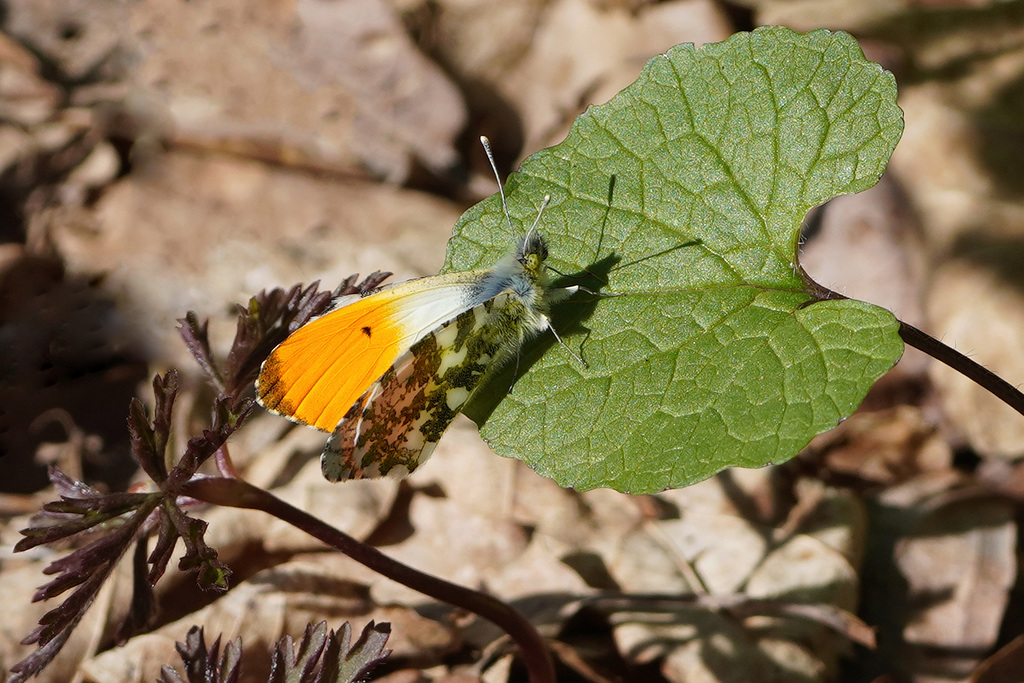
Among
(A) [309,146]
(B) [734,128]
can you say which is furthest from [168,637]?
(A) [309,146]

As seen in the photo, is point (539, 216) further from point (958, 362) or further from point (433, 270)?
point (433, 270)

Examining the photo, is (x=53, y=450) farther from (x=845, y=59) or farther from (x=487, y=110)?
(x=845, y=59)

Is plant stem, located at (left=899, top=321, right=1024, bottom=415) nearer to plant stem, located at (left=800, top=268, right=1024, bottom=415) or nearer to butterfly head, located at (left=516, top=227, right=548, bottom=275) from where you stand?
plant stem, located at (left=800, top=268, right=1024, bottom=415)

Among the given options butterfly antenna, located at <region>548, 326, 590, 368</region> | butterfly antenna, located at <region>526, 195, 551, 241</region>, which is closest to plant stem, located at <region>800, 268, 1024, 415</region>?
butterfly antenna, located at <region>548, 326, 590, 368</region>

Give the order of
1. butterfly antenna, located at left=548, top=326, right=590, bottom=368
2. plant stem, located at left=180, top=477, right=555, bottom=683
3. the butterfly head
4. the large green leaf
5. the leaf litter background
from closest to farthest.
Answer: the large green leaf, plant stem, located at left=180, top=477, right=555, bottom=683, butterfly antenna, located at left=548, top=326, right=590, bottom=368, the butterfly head, the leaf litter background

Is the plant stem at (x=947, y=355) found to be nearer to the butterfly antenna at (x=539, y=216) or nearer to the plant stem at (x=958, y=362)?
Result: the plant stem at (x=958, y=362)

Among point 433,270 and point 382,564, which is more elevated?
point 433,270

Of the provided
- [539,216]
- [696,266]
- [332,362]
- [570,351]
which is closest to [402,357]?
[332,362]
